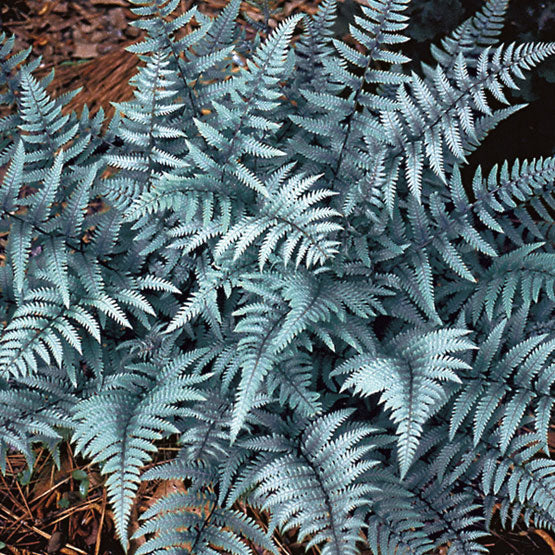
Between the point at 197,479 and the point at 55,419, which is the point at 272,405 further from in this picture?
the point at 55,419

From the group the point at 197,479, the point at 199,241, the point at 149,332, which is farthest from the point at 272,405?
the point at 199,241

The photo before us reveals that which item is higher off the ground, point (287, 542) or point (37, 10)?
point (37, 10)

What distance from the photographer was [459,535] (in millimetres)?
2373

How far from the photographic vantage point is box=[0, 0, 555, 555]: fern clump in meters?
2.24

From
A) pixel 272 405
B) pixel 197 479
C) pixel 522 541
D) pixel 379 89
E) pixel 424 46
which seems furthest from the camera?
pixel 424 46

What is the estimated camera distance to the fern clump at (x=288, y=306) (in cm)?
224

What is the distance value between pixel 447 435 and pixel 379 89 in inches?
74.1

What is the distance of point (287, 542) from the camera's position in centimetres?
257

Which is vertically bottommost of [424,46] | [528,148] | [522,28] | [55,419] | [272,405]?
[55,419]

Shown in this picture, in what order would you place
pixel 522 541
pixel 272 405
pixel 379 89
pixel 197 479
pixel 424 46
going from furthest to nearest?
pixel 424 46, pixel 379 89, pixel 272 405, pixel 522 541, pixel 197 479

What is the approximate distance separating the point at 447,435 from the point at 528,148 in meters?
1.88

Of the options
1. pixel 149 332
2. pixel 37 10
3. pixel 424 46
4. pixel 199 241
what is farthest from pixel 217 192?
pixel 37 10

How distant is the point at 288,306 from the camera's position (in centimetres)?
241

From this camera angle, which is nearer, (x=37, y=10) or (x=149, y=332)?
(x=149, y=332)
